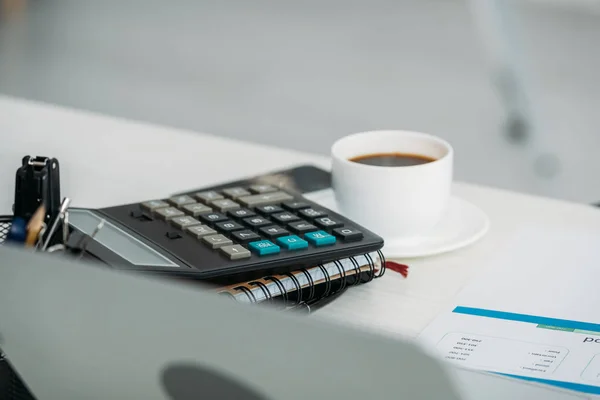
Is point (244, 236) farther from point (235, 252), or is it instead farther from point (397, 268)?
point (397, 268)

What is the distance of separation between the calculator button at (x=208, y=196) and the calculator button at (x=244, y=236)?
0.25ft

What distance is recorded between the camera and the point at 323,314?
641 millimetres

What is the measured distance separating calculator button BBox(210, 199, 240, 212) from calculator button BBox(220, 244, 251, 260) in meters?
0.08

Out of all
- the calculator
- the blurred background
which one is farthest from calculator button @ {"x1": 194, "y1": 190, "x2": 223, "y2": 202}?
the blurred background

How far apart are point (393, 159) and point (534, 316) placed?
20 centimetres

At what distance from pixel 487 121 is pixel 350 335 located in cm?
237

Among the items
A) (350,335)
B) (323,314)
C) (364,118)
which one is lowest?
(364,118)

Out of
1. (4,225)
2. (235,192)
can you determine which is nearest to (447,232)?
(235,192)

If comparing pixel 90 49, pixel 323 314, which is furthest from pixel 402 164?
pixel 90 49

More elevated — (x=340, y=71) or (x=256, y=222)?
(x=256, y=222)

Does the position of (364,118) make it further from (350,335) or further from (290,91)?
(350,335)

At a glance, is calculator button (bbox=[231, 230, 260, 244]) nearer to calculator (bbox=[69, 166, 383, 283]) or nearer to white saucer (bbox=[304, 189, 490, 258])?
calculator (bbox=[69, 166, 383, 283])

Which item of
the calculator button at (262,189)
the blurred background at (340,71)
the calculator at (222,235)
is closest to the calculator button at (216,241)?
the calculator at (222,235)

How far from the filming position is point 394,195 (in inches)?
28.1
